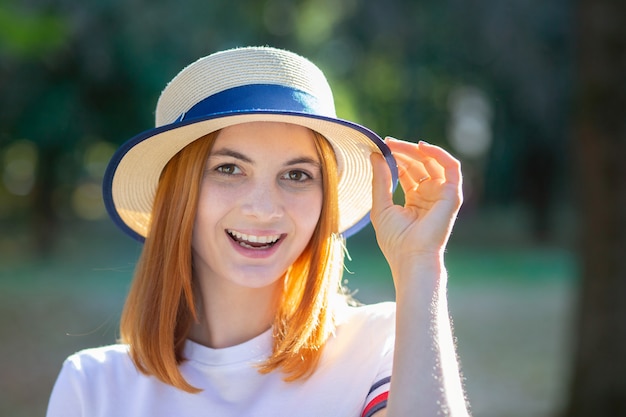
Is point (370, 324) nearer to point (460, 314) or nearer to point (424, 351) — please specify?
point (424, 351)

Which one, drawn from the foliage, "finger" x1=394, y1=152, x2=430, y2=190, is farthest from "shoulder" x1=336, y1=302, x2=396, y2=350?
the foliage

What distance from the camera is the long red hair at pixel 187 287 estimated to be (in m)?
2.01

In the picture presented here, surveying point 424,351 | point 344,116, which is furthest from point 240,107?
point 344,116

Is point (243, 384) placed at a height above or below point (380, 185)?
below

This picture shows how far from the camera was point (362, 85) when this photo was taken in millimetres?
17594

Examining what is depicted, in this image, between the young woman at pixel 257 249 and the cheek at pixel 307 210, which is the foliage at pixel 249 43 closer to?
the young woman at pixel 257 249

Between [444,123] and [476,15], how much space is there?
9.16m

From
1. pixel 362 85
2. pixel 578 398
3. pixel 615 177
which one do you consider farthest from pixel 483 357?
pixel 362 85

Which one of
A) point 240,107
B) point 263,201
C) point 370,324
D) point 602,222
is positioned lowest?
point 602,222

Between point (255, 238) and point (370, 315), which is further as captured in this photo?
point (370, 315)

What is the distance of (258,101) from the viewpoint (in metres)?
1.90

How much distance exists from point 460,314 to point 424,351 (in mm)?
8647

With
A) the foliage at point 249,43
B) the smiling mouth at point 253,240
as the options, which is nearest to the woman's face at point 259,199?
the smiling mouth at point 253,240

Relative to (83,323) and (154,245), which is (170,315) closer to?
(154,245)
